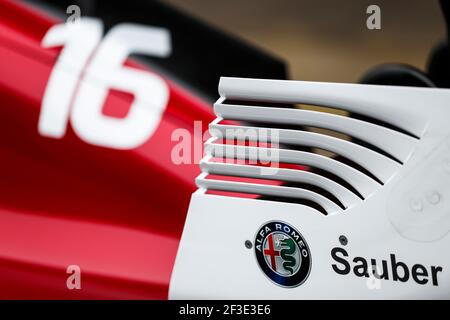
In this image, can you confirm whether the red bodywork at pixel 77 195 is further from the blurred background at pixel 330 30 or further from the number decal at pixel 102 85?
the blurred background at pixel 330 30

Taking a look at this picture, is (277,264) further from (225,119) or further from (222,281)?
(225,119)

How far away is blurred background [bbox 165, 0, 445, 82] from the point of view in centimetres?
125

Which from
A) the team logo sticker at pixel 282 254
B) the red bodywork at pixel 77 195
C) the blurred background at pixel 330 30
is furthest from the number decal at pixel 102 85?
the team logo sticker at pixel 282 254

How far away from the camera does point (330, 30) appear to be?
1.30 metres

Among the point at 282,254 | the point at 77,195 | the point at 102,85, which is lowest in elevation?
the point at 282,254

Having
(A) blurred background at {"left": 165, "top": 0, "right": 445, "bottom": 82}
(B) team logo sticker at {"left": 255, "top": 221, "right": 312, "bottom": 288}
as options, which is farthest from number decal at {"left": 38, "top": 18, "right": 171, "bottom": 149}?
(B) team logo sticker at {"left": 255, "top": 221, "right": 312, "bottom": 288}

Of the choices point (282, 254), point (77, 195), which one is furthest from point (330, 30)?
point (77, 195)

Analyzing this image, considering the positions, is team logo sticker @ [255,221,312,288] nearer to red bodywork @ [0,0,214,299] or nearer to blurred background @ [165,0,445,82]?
red bodywork @ [0,0,214,299]

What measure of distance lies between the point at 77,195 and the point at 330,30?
66 cm

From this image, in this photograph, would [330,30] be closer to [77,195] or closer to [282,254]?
[282,254]
